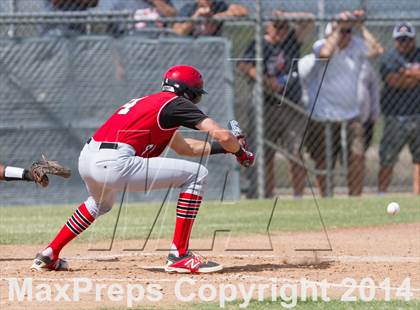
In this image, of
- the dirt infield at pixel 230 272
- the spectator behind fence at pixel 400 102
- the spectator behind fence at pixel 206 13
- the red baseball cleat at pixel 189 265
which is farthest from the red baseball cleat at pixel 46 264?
the spectator behind fence at pixel 400 102

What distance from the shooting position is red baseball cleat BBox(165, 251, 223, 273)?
7.21m

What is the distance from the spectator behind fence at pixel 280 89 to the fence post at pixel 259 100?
0.11 metres

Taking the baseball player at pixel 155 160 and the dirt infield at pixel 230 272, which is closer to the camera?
the dirt infield at pixel 230 272

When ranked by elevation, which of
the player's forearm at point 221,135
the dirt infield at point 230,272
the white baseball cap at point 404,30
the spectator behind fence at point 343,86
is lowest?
the dirt infield at point 230,272

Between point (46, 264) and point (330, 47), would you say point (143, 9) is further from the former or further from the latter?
point (46, 264)

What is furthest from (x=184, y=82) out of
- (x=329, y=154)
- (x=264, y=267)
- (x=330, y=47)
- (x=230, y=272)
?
(x=329, y=154)

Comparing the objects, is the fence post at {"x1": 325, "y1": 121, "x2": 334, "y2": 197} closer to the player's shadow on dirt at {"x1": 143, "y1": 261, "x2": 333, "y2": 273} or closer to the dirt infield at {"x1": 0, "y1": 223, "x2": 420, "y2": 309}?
the dirt infield at {"x1": 0, "y1": 223, "x2": 420, "y2": 309}

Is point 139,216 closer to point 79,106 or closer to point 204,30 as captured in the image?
point 79,106

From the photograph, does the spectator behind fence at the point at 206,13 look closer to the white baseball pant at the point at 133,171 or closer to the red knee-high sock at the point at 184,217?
the white baseball pant at the point at 133,171

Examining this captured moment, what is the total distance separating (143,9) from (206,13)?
96 centimetres

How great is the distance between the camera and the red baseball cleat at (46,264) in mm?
7344

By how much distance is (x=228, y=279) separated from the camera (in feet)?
22.5

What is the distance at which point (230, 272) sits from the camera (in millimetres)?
7309

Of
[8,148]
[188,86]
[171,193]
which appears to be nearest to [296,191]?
[171,193]
